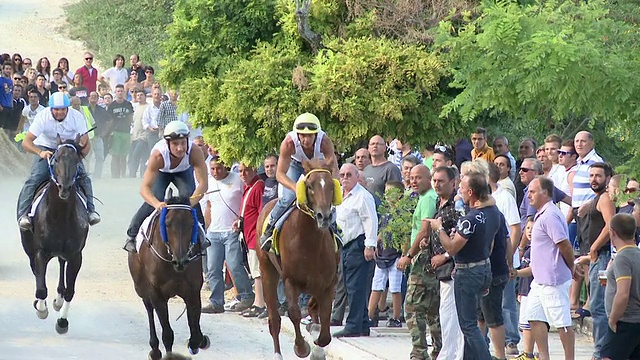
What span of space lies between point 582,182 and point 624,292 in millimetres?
4504

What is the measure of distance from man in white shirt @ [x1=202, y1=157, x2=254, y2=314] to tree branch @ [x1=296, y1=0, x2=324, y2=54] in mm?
→ 2306

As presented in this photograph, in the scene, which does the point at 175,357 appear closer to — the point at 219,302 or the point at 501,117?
the point at 219,302

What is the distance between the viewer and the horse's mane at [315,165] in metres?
12.8

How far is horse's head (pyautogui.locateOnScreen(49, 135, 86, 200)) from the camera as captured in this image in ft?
49.6

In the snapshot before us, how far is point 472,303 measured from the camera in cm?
1189

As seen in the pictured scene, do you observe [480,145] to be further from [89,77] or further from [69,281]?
[89,77]

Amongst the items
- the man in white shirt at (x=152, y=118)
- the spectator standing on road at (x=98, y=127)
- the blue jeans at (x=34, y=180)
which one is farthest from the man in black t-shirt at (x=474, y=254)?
the spectator standing on road at (x=98, y=127)

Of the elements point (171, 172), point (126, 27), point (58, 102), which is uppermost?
point (126, 27)

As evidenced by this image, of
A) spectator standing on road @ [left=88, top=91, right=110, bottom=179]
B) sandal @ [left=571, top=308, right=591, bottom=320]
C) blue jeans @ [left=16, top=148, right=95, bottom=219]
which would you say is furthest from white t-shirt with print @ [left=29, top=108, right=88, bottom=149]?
spectator standing on road @ [left=88, top=91, right=110, bottom=179]

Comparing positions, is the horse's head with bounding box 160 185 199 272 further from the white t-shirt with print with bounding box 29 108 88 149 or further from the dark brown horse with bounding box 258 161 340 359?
the white t-shirt with print with bounding box 29 108 88 149

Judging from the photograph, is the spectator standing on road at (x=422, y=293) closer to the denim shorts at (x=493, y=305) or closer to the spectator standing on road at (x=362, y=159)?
the denim shorts at (x=493, y=305)

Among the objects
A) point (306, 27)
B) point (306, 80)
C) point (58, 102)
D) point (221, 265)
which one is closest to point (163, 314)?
point (58, 102)

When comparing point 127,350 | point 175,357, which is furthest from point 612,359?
point 127,350

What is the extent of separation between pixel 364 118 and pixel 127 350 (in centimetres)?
491
